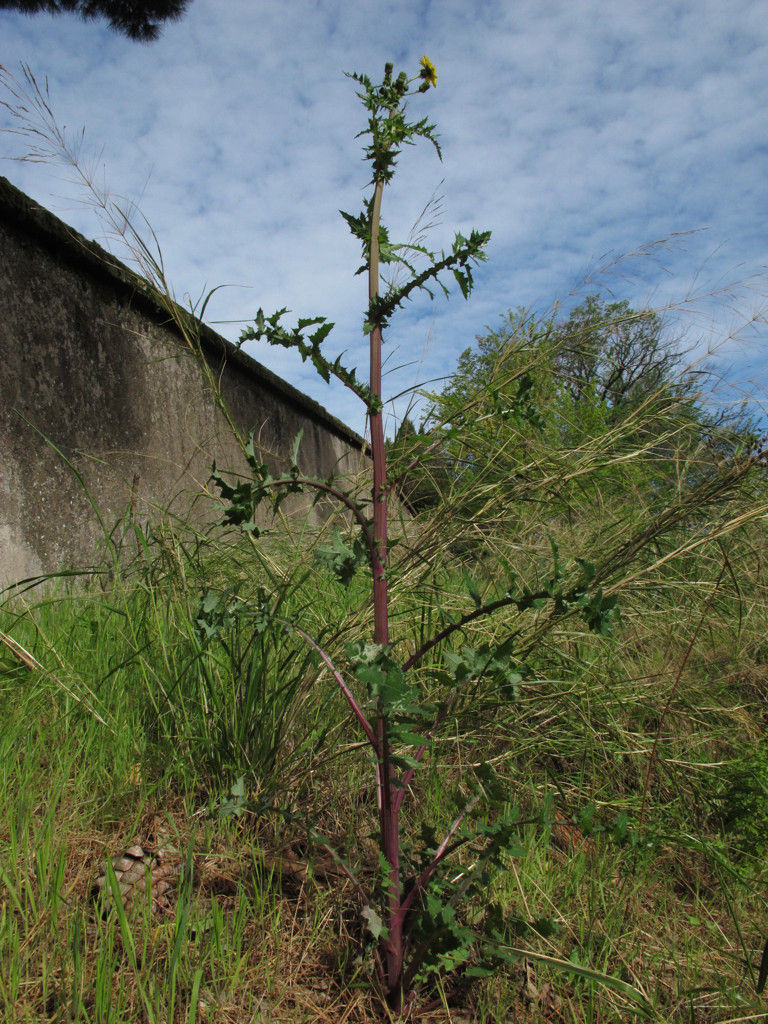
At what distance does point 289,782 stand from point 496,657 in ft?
2.07

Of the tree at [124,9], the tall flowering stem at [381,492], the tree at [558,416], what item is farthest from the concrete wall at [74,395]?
the tree at [124,9]

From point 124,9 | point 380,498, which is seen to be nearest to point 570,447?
point 380,498

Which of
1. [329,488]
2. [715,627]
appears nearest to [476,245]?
[329,488]

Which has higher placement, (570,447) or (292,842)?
(570,447)

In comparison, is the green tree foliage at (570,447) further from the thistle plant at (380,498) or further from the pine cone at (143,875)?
the pine cone at (143,875)

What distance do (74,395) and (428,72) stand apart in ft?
8.18

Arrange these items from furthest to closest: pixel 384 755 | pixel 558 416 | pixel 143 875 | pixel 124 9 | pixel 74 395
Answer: pixel 124 9 < pixel 74 395 < pixel 558 416 < pixel 143 875 < pixel 384 755

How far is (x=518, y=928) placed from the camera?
1.21m

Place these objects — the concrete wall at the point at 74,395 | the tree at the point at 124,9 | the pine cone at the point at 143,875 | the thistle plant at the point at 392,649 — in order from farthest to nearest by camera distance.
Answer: the tree at the point at 124,9 < the concrete wall at the point at 74,395 < the pine cone at the point at 143,875 < the thistle plant at the point at 392,649

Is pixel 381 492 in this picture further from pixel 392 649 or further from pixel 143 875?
pixel 143 875

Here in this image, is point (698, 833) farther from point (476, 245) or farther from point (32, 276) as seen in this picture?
point (32, 276)

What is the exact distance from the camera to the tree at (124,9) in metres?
6.79

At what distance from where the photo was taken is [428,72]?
1.25 metres

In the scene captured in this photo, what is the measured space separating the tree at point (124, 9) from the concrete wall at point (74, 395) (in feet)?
16.4
